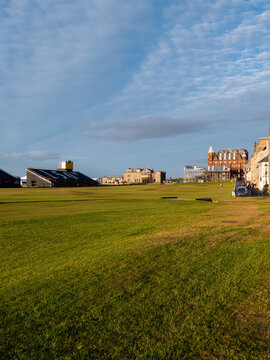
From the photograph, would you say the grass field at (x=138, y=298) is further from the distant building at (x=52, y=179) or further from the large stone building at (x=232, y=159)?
the large stone building at (x=232, y=159)

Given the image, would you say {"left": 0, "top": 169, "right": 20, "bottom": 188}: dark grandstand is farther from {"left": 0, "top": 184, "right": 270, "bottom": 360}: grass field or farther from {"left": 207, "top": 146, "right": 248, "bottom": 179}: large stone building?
{"left": 207, "top": 146, "right": 248, "bottom": 179}: large stone building

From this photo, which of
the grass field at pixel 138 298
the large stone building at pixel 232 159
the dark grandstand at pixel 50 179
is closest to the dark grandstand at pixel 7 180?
the dark grandstand at pixel 50 179

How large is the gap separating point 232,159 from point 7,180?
141 metres

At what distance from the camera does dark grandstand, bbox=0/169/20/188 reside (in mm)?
112575

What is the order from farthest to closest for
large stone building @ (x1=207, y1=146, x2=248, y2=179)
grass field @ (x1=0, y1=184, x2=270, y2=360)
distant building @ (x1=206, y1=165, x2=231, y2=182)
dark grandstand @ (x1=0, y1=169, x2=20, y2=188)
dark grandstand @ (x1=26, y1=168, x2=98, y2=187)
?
large stone building @ (x1=207, y1=146, x2=248, y2=179) < distant building @ (x1=206, y1=165, x2=231, y2=182) < dark grandstand @ (x1=26, y1=168, x2=98, y2=187) < dark grandstand @ (x1=0, y1=169, x2=20, y2=188) < grass field @ (x1=0, y1=184, x2=270, y2=360)

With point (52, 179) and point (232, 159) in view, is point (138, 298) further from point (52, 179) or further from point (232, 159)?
point (232, 159)

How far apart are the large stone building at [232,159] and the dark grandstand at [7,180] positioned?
4936 inches

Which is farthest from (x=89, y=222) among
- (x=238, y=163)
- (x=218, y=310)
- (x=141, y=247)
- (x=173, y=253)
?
(x=238, y=163)

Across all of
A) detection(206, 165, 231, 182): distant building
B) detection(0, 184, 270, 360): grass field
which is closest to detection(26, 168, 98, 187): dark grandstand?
detection(206, 165, 231, 182): distant building

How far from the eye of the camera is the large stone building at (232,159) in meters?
183

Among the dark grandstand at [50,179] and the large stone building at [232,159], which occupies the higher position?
the large stone building at [232,159]

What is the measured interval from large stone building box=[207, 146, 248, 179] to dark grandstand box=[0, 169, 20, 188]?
411ft

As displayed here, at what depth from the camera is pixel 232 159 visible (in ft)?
611

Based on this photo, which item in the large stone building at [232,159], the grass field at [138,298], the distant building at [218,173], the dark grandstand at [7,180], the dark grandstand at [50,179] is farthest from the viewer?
the large stone building at [232,159]
